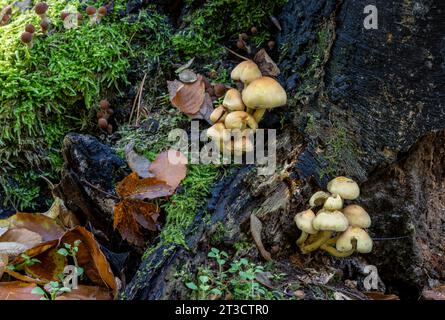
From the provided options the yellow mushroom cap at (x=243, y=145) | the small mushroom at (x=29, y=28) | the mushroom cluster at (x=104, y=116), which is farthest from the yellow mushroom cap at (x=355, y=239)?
the small mushroom at (x=29, y=28)

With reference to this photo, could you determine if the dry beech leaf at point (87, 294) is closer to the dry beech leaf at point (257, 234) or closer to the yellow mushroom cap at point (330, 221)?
the dry beech leaf at point (257, 234)

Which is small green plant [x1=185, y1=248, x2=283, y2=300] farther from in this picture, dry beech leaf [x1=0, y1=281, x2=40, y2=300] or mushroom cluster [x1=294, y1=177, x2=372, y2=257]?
dry beech leaf [x1=0, y1=281, x2=40, y2=300]

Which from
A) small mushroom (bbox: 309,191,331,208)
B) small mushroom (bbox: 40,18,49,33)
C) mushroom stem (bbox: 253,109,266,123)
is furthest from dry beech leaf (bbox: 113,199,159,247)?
small mushroom (bbox: 40,18,49,33)

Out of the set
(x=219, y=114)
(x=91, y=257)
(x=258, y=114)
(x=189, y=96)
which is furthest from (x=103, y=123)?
(x=258, y=114)

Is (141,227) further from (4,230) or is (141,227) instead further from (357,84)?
(357,84)

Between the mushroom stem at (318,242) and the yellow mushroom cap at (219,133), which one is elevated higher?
the yellow mushroom cap at (219,133)
